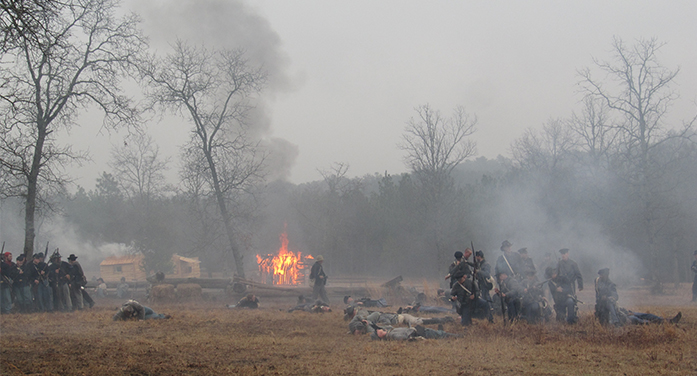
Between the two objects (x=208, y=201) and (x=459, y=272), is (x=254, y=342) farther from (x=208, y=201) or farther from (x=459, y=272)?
(x=208, y=201)

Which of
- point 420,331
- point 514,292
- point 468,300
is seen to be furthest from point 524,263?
point 420,331

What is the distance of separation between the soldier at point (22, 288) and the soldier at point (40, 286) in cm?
16

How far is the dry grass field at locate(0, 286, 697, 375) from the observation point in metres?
7.36

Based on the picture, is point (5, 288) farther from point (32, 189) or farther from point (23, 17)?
point (23, 17)

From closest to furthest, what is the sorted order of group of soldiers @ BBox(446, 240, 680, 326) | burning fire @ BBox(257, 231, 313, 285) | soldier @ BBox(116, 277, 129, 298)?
group of soldiers @ BBox(446, 240, 680, 326), soldier @ BBox(116, 277, 129, 298), burning fire @ BBox(257, 231, 313, 285)

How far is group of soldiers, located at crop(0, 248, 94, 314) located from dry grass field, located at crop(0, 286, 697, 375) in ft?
10.6

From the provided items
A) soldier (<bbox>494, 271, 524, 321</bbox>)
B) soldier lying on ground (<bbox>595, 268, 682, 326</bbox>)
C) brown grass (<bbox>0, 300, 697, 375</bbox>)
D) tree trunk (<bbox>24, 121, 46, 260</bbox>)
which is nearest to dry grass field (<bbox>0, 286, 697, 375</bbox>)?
brown grass (<bbox>0, 300, 697, 375</bbox>)

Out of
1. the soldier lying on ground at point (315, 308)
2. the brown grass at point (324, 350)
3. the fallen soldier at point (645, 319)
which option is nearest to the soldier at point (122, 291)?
the soldier lying on ground at point (315, 308)

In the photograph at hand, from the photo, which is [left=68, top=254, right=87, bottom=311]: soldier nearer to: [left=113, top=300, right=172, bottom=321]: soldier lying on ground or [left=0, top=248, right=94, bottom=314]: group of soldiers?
[left=0, top=248, right=94, bottom=314]: group of soldiers

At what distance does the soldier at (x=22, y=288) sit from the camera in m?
15.7

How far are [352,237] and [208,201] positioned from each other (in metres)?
21.5

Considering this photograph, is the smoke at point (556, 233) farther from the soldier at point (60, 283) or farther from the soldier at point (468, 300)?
the soldier at point (60, 283)

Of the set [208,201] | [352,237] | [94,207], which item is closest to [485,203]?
[352,237]

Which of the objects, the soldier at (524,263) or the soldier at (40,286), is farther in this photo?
the soldier at (40,286)
